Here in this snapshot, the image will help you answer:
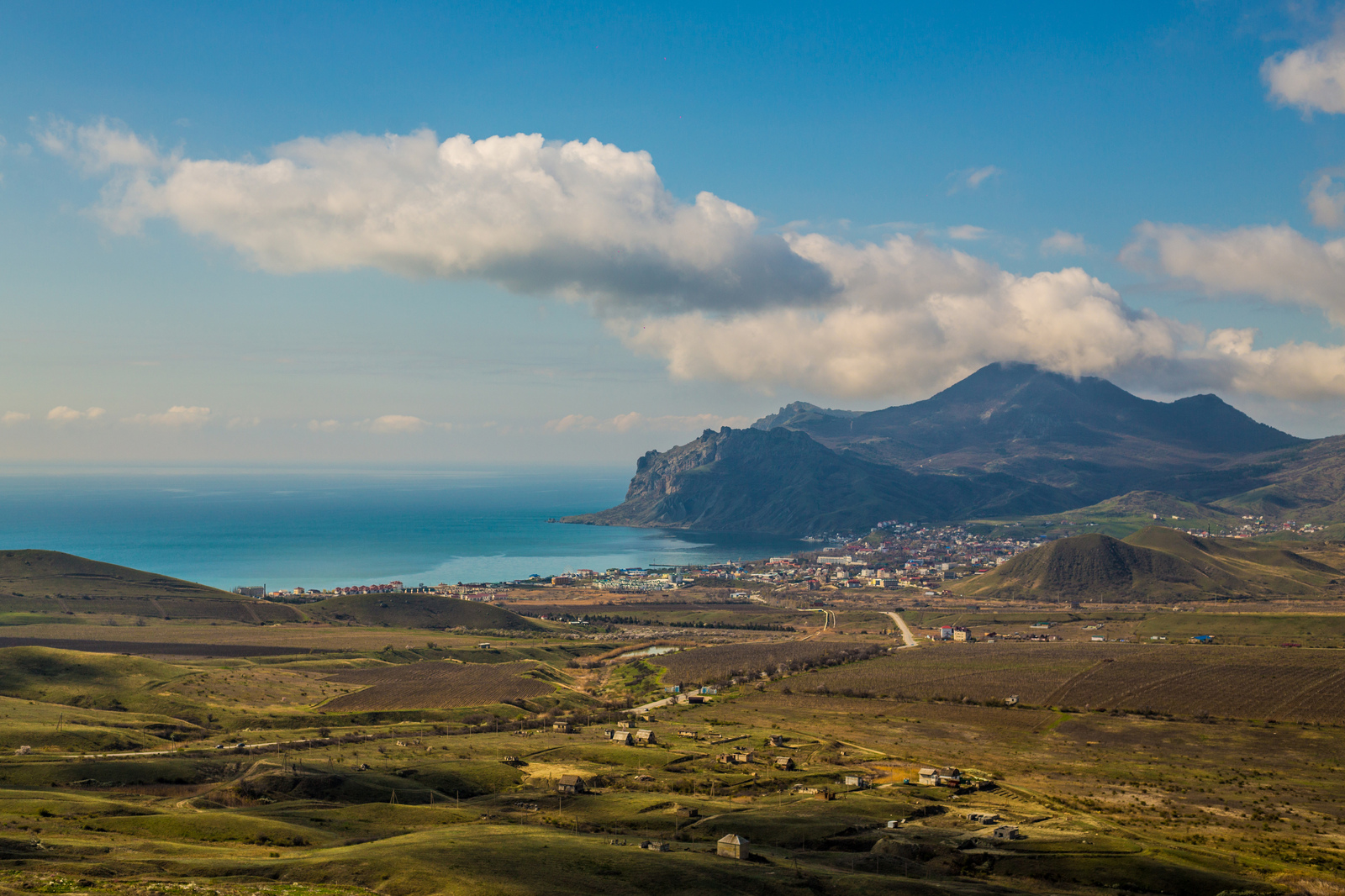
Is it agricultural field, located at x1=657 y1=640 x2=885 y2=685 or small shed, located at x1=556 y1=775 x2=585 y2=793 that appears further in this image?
agricultural field, located at x1=657 y1=640 x2=885 y2=685

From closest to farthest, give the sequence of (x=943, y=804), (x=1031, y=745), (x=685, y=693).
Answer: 1. (x=943, y=804)
2. (x=1031, y=745)
3. (x=685, y=693)

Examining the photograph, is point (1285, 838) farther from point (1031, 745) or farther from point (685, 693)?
point (685, 693)

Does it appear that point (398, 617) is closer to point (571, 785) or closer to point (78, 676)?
Answer: point (78, 676)

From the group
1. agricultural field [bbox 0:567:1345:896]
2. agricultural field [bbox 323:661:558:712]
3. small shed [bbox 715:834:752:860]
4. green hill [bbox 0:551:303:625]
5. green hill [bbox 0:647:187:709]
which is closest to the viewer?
agricultural field [bbox 0:567:1345:896]

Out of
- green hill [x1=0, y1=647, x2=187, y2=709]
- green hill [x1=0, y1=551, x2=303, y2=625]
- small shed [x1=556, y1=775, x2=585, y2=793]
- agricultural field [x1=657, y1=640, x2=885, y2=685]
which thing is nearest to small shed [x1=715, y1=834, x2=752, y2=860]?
small shed [x1=556, y1=775, x2=585, y2=793]

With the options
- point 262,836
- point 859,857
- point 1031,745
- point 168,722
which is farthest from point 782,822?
point 168,722

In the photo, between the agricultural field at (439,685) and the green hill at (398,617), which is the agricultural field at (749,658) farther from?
the green hill at (398,617)

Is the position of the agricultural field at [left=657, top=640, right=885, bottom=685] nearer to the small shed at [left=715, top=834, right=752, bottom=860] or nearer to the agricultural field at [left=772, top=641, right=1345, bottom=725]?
the agricultural field at [left=772, top=641, right=1345, bottom=725]
